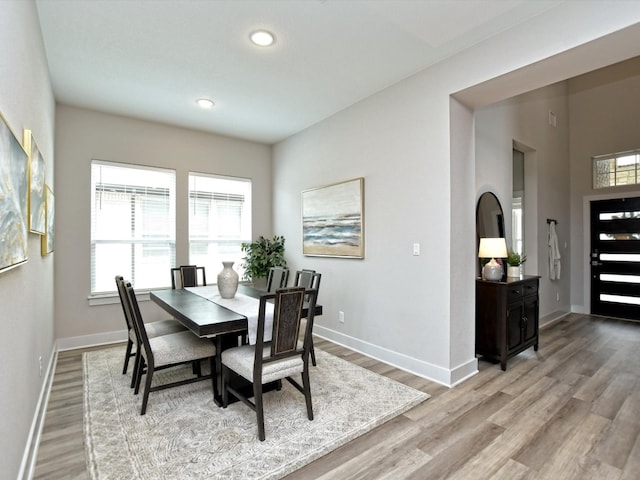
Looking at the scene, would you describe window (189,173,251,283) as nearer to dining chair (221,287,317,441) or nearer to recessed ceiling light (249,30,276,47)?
recessed ceiling light (249,30,276,47)

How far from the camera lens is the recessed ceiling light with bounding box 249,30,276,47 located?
262 centimetres

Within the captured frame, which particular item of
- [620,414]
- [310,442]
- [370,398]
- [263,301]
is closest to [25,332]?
[263,301]

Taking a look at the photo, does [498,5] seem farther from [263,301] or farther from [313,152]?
[313,152]

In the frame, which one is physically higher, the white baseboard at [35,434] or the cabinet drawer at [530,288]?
the cabinet drawer at [530,288]

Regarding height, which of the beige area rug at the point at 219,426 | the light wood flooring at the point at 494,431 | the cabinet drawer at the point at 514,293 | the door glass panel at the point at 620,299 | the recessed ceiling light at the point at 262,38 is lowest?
the light wood flooring at the point at 494,431

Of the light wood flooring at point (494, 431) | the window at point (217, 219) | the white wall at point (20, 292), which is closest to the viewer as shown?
the white wall at point (20, 292)

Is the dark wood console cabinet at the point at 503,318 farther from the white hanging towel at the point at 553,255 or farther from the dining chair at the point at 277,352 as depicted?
the dining chair at the point at 277,352

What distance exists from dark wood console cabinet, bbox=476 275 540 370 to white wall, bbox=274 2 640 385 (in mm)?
319

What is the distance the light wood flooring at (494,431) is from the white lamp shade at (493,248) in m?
1.16

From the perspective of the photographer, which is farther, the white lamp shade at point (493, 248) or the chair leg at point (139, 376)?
the white lamp shade at point (493, 248)

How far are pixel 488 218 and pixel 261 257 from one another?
3271mm

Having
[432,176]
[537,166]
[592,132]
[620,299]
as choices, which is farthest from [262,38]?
[620,299]

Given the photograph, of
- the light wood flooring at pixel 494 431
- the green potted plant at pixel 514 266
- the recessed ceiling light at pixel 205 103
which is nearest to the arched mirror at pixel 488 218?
the green potted plant at pixel 514 266

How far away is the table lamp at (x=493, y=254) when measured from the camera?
3518 millimetres
